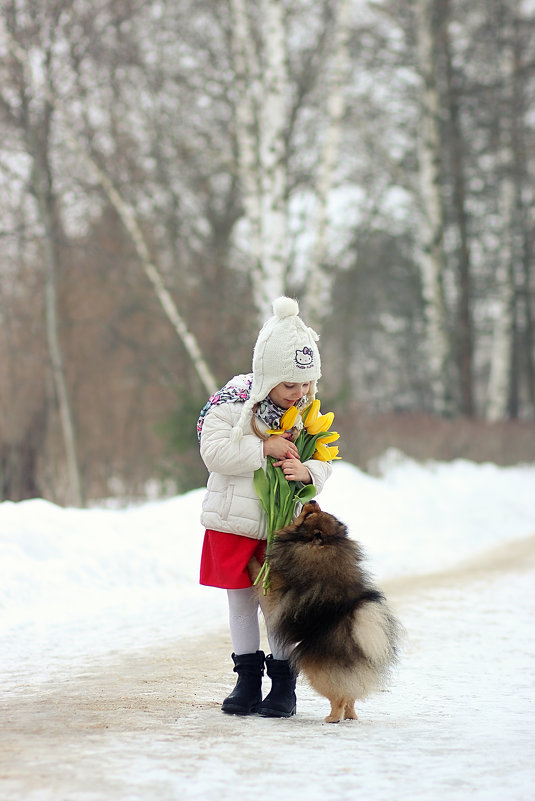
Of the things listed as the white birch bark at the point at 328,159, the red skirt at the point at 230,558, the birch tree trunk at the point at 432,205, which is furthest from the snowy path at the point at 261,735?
the birch tree trunk at the point at 432,205

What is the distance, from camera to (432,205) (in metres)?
21.8

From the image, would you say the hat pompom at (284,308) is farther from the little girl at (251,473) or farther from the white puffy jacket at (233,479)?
the white puffy jacket at (233,479)

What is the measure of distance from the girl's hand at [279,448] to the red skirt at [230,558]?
373 mm

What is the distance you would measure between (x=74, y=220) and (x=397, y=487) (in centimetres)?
686

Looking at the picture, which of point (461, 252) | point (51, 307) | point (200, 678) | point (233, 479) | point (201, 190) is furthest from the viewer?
point (461, 252)

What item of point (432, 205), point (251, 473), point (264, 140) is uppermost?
point (264, 140)

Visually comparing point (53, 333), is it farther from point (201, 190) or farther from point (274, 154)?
point (201, 190)

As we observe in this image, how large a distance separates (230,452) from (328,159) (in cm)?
1148

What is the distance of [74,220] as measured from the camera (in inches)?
704

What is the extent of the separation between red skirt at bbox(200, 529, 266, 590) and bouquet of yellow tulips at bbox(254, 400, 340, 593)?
0.40 feet

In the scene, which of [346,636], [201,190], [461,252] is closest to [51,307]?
[201,190]

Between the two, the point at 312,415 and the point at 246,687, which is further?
the point at 312,415

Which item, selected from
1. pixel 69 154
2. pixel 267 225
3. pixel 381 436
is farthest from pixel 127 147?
pixel 381 436

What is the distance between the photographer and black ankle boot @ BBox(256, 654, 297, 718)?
4.61 metres
